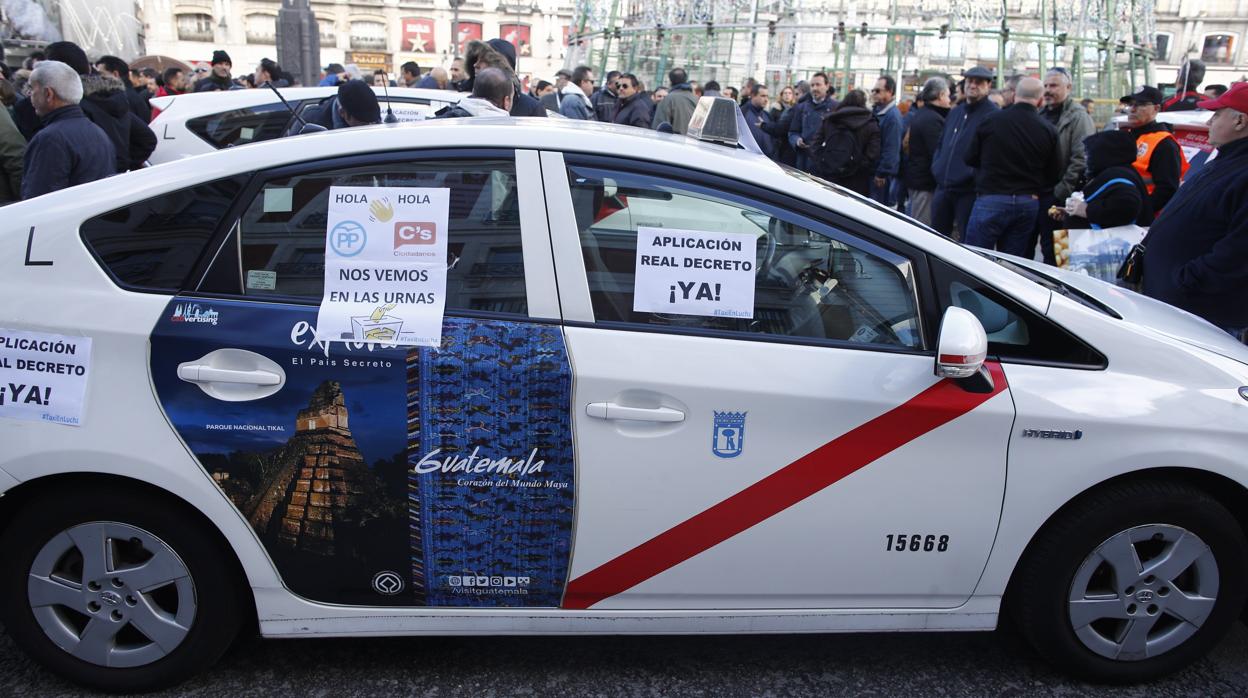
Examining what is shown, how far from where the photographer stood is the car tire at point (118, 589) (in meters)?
2.48

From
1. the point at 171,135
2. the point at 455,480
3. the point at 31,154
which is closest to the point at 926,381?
the point at 455,480

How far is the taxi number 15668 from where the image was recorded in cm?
263

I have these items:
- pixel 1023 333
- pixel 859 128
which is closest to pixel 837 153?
pixel 859 128

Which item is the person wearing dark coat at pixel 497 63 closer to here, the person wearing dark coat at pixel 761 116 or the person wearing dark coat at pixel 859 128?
the person wearing dark coat at pixel 859 128

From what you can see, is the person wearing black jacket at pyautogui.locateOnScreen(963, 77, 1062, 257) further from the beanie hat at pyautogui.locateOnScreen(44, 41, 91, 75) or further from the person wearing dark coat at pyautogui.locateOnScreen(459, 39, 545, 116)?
the beanie hat at pyautogui.locateOnScreen(44, 41, 91, 75)

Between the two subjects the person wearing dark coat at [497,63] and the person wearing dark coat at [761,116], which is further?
the person wearing dark coat at [761,116]

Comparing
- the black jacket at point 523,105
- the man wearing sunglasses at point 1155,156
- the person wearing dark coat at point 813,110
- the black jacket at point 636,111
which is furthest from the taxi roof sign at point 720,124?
the person wearing dark coat at point 813,110

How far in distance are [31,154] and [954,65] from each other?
14170 millimetres

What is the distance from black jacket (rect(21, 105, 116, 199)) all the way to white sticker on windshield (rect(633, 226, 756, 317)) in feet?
13.7

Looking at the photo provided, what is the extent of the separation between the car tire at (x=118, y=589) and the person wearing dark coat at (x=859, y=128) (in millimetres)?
8227

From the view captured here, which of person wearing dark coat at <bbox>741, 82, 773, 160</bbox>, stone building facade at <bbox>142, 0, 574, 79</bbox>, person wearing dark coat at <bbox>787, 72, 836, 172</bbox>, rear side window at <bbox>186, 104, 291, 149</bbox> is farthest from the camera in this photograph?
stone building facade at <bbox>142, 0, 574, 79</bbox>

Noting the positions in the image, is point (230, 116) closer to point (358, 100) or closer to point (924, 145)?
point (358, 100)

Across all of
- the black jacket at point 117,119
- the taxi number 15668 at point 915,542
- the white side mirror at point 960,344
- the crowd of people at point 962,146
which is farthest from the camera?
the black jacket at point 117,119

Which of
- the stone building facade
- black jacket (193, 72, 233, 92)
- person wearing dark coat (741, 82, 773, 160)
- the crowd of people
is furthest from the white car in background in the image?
the stone building facade
